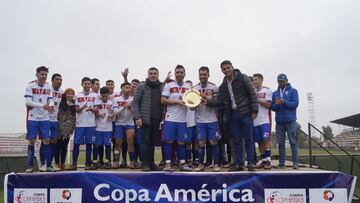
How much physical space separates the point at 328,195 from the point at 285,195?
0.68 meters

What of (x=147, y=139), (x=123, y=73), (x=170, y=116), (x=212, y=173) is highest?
(x=123, y=73)

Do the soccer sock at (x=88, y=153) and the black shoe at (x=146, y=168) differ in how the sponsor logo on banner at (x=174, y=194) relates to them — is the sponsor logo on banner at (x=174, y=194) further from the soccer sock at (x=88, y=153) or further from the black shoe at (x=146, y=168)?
the soccer sock at (x=88, y=153)

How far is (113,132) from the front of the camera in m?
6.99

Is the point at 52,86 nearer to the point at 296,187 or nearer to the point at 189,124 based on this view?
the point at 189,124

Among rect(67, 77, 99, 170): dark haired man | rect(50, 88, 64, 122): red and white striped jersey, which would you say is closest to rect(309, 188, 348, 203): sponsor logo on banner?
rect(67, 77, 99, 170): dark haired man

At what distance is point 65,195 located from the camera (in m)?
5.60

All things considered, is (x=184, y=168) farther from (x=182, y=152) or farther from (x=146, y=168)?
(x=146, y=168)

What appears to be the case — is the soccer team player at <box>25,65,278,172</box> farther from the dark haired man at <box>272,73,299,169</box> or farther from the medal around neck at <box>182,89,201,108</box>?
the dark haired man at <box>272,73,299,169</box>

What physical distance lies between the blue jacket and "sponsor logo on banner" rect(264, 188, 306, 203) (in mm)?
1517

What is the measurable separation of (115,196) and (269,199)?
8.34ft

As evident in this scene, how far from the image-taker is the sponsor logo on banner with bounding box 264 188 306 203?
538cm

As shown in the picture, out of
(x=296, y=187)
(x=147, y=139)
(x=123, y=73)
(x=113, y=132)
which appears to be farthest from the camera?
(x=123, y=73)

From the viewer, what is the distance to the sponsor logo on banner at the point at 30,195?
5660mm

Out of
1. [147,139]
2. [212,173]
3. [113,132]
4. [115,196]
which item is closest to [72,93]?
[113,132]
